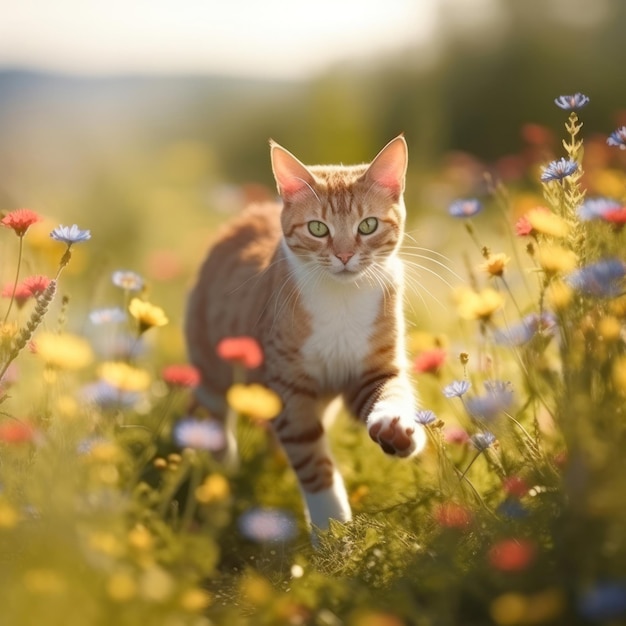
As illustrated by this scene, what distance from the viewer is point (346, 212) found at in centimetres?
270

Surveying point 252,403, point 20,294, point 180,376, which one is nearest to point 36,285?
point 20,294

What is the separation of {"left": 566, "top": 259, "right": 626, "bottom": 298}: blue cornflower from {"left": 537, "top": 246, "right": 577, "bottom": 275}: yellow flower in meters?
0.06

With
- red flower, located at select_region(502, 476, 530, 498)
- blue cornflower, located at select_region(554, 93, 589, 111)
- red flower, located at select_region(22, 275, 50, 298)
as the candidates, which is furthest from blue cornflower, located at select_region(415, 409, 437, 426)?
red flower, located at select_region(22, 275, 50, 298)

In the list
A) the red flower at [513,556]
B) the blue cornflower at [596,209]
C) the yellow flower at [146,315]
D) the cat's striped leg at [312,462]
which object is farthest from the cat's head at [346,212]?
the red flower at [513,556]

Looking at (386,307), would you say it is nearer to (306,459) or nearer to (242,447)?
(306,459)

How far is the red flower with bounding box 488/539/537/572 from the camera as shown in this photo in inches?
58.7

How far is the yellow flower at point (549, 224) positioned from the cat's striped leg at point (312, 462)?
0.97 meters

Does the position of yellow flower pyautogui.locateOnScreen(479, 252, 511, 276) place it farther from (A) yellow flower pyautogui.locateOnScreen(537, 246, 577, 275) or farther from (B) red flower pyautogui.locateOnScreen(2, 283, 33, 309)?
(B) red flower pyautogui.locateOnScreen(2, 283, 33, 309)

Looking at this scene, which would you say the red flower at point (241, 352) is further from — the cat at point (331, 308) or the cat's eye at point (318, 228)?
the cat's eye at point (318, 228)

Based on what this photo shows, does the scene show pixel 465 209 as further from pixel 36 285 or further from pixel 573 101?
pixel 36 285

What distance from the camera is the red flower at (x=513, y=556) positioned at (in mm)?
1492

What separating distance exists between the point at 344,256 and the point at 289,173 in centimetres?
37

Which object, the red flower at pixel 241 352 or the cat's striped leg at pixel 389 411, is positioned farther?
the cat's striped leg at pixel 389 411

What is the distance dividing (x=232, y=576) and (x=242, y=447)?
2.26 feet
